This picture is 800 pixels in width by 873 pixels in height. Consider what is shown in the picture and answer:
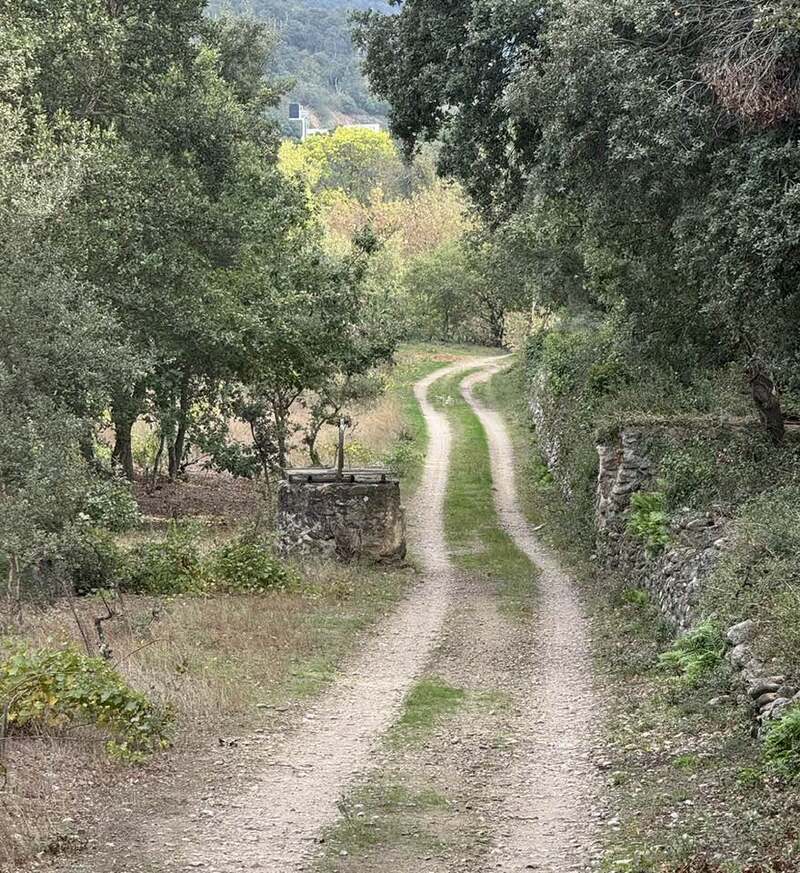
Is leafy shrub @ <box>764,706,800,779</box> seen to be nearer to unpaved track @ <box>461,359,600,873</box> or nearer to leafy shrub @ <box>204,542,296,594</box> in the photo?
unpaved track @ <box>461,359,600,873</box>

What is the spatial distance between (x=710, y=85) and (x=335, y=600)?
33.3 ft

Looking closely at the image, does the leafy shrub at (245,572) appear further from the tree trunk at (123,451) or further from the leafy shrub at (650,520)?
the tree trunk at (123,451)

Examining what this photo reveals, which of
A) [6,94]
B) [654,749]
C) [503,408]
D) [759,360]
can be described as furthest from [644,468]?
[503,408]

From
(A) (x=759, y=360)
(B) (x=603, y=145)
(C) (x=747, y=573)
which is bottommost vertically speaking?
(C) (x=747, y=573)

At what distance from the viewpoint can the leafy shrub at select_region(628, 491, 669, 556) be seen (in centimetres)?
1764

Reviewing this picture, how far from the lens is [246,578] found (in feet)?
63.2

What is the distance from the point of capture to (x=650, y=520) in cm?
1825

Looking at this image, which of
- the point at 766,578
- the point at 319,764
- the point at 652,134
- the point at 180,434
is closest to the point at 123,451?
the point at 180,434

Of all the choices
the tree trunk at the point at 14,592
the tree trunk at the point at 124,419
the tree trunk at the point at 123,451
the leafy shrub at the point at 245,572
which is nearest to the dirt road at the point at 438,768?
the leafy shrub at the point at 245,572

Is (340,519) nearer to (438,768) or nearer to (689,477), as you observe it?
(689,477)

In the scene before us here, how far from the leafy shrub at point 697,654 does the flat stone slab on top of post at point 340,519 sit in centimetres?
929

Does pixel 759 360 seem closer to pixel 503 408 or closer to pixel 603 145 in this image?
pixel 603 145

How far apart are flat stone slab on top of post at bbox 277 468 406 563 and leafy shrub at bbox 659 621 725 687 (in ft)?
30.5

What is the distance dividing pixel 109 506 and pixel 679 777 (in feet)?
38.2
